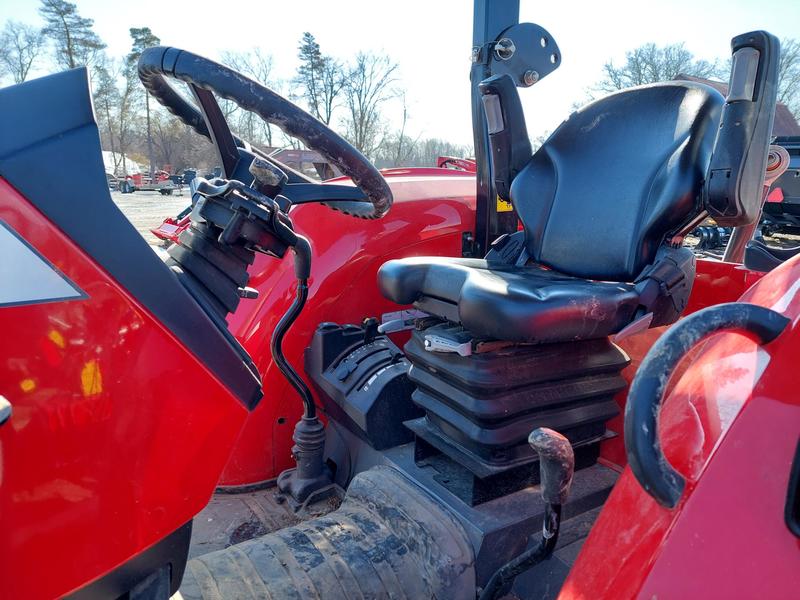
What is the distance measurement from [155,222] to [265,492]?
11683mm

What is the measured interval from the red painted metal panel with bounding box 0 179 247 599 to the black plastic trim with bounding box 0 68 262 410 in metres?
0.02

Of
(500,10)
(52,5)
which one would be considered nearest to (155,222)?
(500,10)

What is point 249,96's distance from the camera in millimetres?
795

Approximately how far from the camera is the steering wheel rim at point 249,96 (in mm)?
785

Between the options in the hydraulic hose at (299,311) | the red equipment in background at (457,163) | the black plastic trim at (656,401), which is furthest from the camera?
the red equipment in background at (457,163)

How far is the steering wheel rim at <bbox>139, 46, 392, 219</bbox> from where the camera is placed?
0.79 metres

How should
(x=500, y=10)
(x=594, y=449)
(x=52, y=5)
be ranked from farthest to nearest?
(x=52, y=5) < (x=500, y=10) < (x=594, y=449)

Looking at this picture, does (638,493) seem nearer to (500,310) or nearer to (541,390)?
(500,310)

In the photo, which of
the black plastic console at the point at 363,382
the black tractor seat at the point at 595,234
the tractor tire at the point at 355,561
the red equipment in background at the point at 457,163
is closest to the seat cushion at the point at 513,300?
the black tractor seat at the point at 595,234

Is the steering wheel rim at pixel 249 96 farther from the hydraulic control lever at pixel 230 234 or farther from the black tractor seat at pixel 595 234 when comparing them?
the black tractor seat at pixel 595 234

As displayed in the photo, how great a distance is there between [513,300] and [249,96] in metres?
0.64

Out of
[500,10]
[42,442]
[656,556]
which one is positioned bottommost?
[656,556]

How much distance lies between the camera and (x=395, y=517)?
1.35 m

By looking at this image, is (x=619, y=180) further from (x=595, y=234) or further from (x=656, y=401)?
(x=656, y=401)
